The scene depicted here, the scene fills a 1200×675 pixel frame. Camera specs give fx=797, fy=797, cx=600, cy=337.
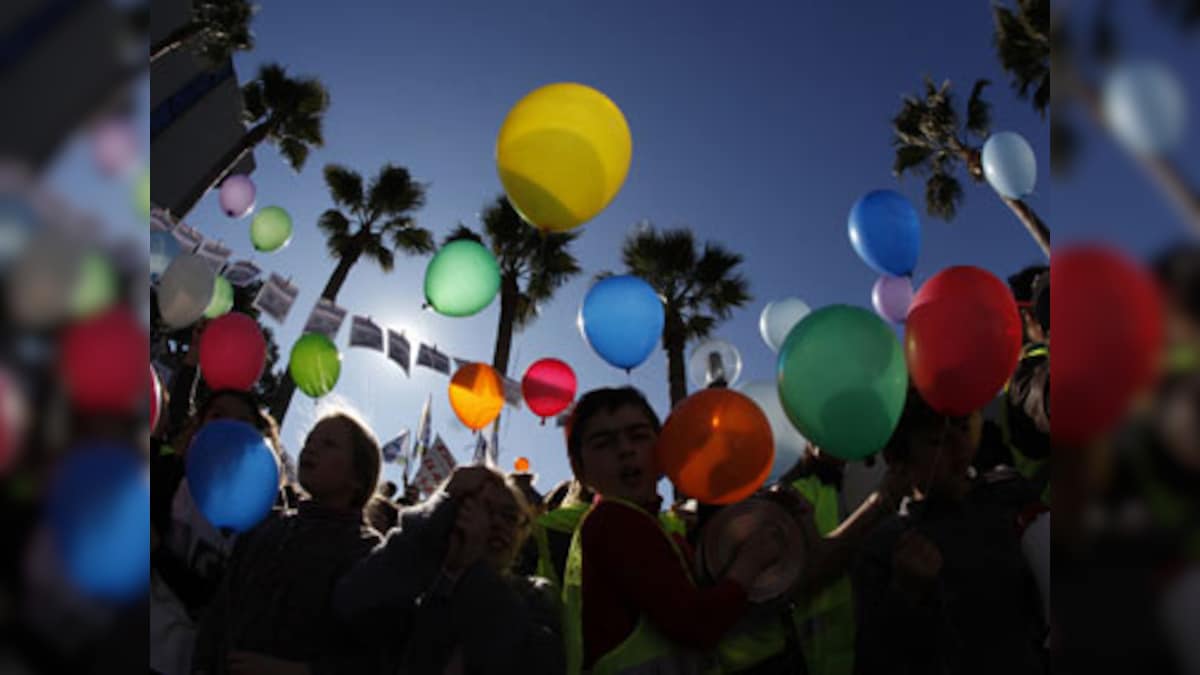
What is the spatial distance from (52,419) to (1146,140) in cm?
40

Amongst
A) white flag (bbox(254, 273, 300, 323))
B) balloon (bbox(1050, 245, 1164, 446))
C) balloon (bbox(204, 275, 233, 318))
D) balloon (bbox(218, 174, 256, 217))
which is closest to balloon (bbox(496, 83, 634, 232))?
balloon (bbox(1050, 245, 1164, 446))

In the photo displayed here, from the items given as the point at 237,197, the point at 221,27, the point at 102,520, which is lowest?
the point at 102,520

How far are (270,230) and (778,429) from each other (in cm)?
735

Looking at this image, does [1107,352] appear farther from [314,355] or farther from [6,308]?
[314,355]

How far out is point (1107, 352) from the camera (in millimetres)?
298

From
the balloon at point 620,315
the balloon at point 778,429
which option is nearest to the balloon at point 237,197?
the balloon at point 620,315

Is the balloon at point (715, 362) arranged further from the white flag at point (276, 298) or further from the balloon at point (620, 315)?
the white flag at point (276, 298)

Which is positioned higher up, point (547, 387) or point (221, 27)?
point (221, 27)

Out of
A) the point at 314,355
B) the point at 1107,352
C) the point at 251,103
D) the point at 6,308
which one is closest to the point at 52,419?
the point at 6,308

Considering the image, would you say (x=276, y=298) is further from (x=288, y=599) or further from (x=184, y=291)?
(x=288, y=599)

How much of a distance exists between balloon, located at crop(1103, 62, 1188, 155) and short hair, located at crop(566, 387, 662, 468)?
2131 millimetres

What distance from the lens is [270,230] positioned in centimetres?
919

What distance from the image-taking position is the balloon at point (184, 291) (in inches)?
193

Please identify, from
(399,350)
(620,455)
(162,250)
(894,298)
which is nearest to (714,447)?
(620,455)
